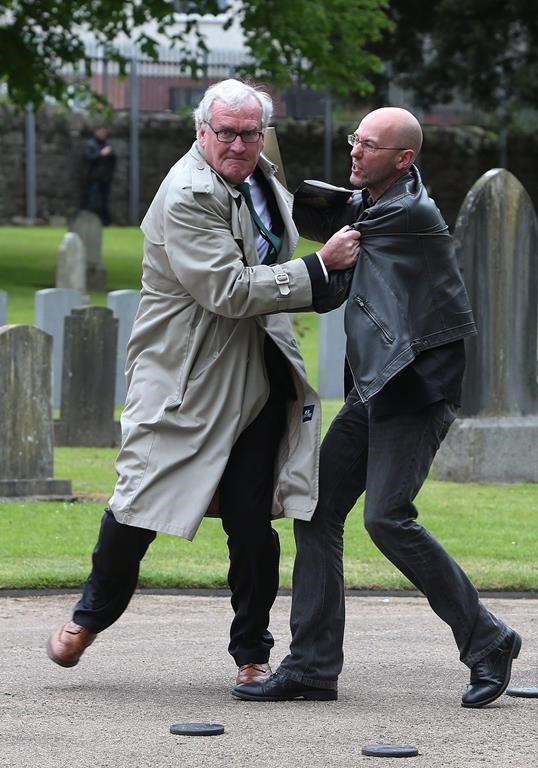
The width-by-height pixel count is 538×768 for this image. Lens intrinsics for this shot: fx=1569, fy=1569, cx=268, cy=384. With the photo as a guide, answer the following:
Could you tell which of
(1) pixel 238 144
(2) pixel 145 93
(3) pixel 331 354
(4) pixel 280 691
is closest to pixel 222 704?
(4) pixel 280 691

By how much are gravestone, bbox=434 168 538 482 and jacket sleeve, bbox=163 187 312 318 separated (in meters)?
4.81

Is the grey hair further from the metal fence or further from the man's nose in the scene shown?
the metal fence

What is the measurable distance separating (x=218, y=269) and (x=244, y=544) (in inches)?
34.1

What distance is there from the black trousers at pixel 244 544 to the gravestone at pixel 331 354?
29.0 ft

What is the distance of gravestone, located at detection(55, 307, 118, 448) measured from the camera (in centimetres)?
1109

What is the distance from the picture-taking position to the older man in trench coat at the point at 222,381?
4.61m

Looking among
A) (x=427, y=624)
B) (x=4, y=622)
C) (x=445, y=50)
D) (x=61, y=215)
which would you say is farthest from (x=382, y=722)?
(x=61, y=215)

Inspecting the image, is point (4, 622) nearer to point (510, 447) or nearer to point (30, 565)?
point (30, 565)

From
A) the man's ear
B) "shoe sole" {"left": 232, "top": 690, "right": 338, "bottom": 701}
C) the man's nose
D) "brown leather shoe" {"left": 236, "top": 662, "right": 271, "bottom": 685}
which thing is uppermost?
the man's nose

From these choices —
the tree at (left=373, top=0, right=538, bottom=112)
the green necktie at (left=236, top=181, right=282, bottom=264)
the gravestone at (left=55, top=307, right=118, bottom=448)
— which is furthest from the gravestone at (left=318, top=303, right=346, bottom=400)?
the tree at (left=373, top=0, right=538, bottom=112)

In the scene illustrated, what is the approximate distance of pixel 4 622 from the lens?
589 cm

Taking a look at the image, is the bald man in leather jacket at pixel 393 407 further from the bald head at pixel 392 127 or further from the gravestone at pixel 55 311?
the gravestone at pixel 55 311

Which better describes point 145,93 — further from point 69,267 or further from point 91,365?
point 91,365

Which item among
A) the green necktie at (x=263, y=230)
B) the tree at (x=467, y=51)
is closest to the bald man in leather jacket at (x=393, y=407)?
the green necktie at (x=263, y=230)
